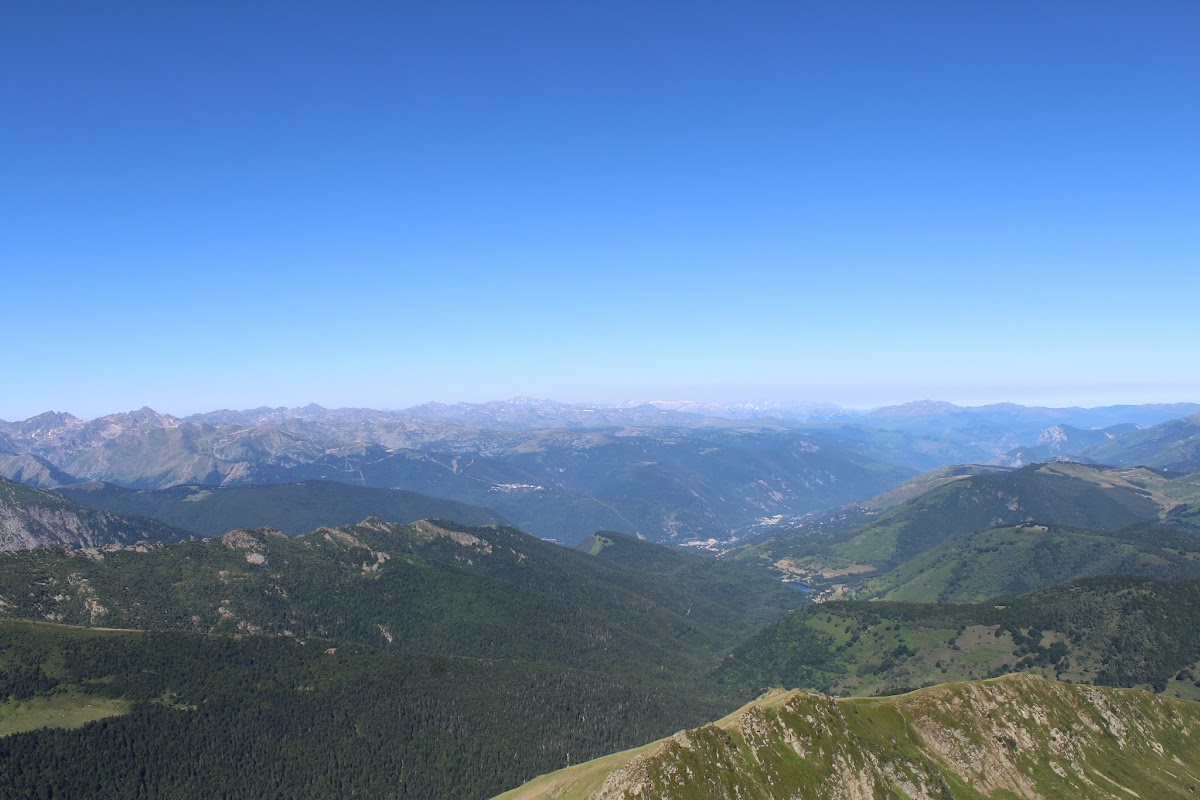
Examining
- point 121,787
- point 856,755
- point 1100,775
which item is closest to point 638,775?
point 856,755

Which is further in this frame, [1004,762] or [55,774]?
[55,774]

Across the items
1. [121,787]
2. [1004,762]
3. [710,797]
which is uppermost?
[710,797]

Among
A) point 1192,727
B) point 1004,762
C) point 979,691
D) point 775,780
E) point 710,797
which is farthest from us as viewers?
point 1192,727

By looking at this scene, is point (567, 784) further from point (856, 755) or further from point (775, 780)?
point (856, 755)

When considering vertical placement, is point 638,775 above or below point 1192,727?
above

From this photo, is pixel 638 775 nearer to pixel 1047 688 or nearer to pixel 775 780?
pixel 775 780

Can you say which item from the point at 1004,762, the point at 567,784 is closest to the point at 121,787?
the point at 567,784

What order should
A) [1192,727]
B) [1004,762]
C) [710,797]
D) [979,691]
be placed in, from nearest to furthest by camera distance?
[710,797] → [1004,762] → [979,691] → [1192,727]
